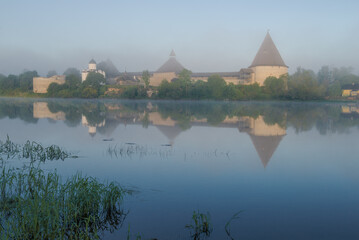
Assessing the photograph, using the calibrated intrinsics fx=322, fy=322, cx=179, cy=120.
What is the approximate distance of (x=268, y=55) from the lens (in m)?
46.3

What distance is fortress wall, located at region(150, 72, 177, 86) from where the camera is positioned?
5053cm

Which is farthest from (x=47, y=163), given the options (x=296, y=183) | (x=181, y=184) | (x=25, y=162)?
A: (x=296, y=183)

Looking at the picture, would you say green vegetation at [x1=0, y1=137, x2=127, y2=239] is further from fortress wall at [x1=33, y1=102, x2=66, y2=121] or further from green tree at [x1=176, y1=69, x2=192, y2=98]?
green tree at [x1=176, y1=69, x2=192, y2=98]

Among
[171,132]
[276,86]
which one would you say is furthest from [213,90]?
[171,132]

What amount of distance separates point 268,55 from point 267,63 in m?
1.81

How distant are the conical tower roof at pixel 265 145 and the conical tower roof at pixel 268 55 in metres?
37.9

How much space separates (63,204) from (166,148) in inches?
174

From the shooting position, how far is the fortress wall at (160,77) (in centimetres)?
5053

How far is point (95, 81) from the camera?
47.3 m

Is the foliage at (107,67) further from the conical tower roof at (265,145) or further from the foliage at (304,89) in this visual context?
the conical tower roof at (265,145)

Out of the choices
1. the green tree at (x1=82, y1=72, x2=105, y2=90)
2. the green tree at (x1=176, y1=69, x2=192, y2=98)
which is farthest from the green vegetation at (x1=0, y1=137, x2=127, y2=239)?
the green tree at (x1=82, y1=72, x2=105, y2=90)

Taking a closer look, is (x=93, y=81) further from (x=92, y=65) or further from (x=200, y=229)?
(x=200, y=229)

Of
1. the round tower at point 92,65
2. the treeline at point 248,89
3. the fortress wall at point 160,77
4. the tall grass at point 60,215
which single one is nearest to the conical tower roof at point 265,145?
the tall grass at point 60,215

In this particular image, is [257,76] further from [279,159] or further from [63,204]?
[63,204]
